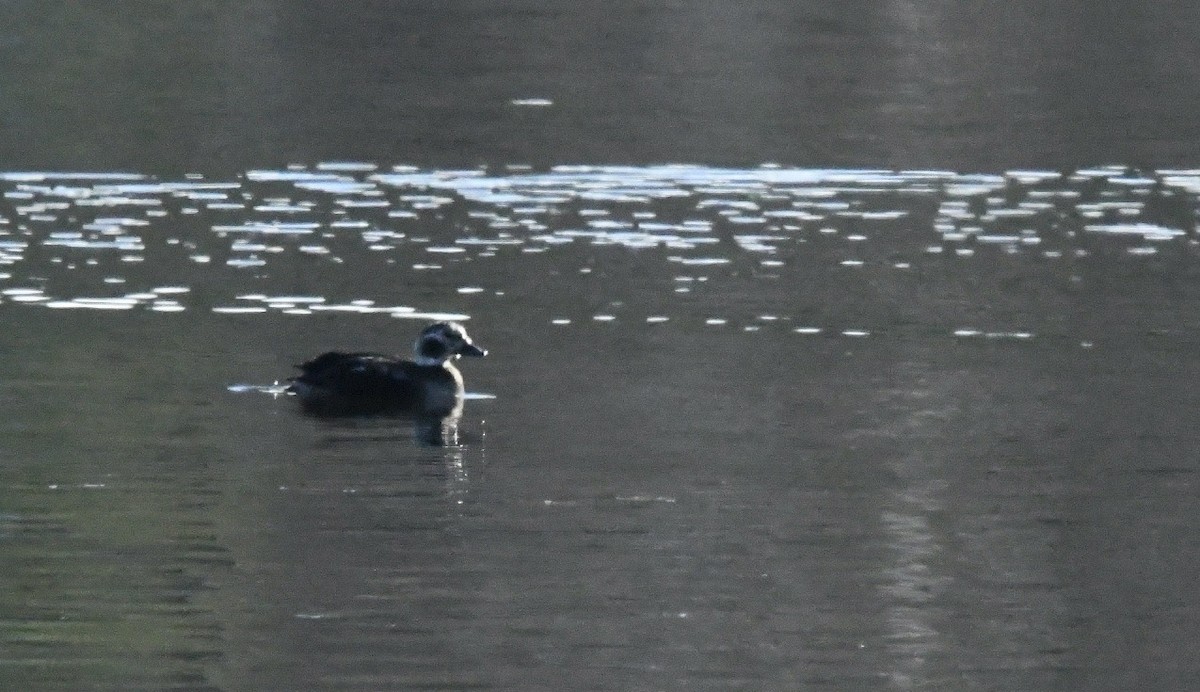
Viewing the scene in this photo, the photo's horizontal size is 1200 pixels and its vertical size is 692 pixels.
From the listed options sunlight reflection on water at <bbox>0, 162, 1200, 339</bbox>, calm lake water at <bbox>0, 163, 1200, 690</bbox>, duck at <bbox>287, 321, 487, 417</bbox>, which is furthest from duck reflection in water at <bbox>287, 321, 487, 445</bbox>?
sunlight reflection on water at <bbox>0, 162, 1200, 339</bbox>

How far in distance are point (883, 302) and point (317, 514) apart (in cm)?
787

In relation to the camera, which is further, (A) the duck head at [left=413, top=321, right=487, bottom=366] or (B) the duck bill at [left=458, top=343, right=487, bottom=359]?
(B) the duck bill at [left=458, top=343, right=487, bottom=359]

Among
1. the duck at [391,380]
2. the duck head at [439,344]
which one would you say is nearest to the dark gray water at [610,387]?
the duck at [391,380]

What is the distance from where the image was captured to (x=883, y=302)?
21344 millimetres

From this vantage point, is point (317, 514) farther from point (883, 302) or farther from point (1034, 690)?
point (883, 302)

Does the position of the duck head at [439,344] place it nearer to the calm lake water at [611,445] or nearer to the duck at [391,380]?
the duck at [391,380]

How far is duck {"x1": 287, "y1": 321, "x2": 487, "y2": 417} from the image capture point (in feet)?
57.0

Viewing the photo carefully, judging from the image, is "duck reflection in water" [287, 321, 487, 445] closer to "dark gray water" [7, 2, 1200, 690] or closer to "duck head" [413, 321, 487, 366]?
"duck head" [413, 321, 487, 366]

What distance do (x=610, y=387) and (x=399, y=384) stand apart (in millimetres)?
1303

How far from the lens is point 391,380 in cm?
1784

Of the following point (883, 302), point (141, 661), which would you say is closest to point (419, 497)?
point (141, 661)

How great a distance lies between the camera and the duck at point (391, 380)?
17375mm

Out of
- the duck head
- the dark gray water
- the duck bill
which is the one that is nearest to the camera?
the dark gray water

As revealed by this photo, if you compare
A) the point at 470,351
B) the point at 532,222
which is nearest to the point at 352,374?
the point at 470,351
